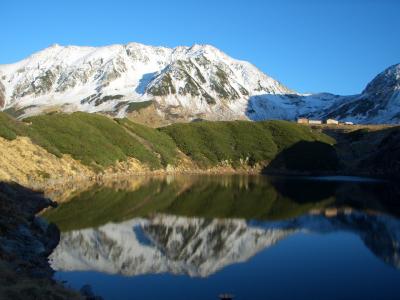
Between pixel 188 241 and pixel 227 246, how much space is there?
369cm

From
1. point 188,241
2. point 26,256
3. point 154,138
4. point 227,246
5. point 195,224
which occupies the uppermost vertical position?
point 154,138

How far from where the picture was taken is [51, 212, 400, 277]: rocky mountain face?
3244cm

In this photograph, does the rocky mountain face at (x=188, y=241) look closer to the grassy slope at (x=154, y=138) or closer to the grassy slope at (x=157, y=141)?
the grassy slope at (x=154, y=138)

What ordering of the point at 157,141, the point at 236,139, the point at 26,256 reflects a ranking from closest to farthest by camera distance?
the point at 26,256 < the point at 157,141 < the point at 236,139

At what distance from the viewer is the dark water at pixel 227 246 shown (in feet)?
91.4

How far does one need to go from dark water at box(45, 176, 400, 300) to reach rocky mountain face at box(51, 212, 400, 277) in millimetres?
79

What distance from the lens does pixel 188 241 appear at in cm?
4066

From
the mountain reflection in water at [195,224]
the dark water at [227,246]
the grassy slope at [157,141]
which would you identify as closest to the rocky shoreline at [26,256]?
the dark water at [227,246]

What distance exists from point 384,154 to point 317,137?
1078 inches

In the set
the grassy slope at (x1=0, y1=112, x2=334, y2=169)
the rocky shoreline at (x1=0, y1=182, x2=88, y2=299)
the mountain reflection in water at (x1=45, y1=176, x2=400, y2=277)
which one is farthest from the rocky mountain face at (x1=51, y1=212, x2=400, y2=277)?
the grassy slope at (x1=0, y1=112, x2=334, y2=169)

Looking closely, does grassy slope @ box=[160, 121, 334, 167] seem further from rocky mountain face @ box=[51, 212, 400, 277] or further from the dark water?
rocky mountain face @ box=[51, 212, 400, 277]

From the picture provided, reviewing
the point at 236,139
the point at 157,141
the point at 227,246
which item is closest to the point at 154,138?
the point at 157,141

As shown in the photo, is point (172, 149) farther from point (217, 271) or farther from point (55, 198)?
point (217, 271)

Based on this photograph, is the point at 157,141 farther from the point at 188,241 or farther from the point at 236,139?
the point at 188,241
